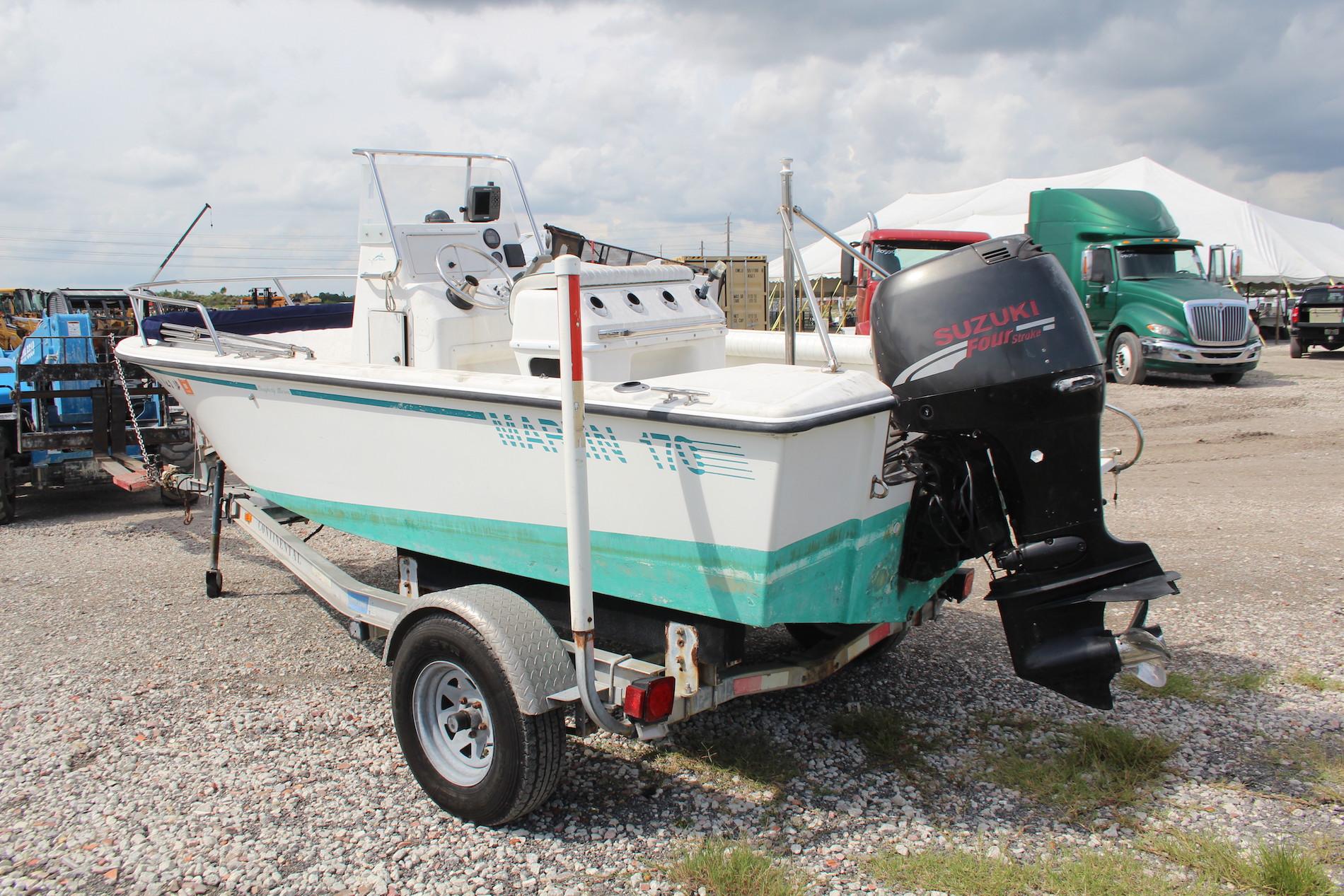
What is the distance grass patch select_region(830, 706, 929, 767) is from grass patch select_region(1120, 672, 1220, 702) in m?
0.97

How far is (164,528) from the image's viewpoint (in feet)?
23.9

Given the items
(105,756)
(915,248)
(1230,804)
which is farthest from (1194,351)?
(105,756)

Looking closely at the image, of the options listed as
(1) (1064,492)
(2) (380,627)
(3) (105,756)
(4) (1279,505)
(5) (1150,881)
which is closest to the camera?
(5) (1150,881)

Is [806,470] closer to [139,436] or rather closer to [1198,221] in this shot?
[139,436]

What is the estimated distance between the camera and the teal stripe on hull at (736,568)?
9.18 feet

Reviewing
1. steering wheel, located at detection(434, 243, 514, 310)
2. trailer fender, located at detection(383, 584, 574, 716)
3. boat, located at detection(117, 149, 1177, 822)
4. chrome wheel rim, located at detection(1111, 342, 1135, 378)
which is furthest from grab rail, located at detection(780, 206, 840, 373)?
chrome wheel rim, located at detection(1111, 342, 1135, 378)

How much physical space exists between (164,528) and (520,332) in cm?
482

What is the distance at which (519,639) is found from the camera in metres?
2.90

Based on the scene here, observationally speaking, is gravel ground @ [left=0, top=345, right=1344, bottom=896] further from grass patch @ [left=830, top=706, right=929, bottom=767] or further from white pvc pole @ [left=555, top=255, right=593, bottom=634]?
white pvc pole @ [left=555, top=255, right=593, bottom=634]

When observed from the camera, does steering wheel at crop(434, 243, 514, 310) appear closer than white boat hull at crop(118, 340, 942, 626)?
No

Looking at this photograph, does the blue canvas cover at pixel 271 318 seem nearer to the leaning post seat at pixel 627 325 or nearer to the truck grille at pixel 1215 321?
the leaning post seat at pixel 627 325

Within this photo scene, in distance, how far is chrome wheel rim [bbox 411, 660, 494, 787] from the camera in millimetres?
3068

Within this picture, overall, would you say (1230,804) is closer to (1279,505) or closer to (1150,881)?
(1150,881)

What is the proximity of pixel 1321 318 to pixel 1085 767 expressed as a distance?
17.1 metres
